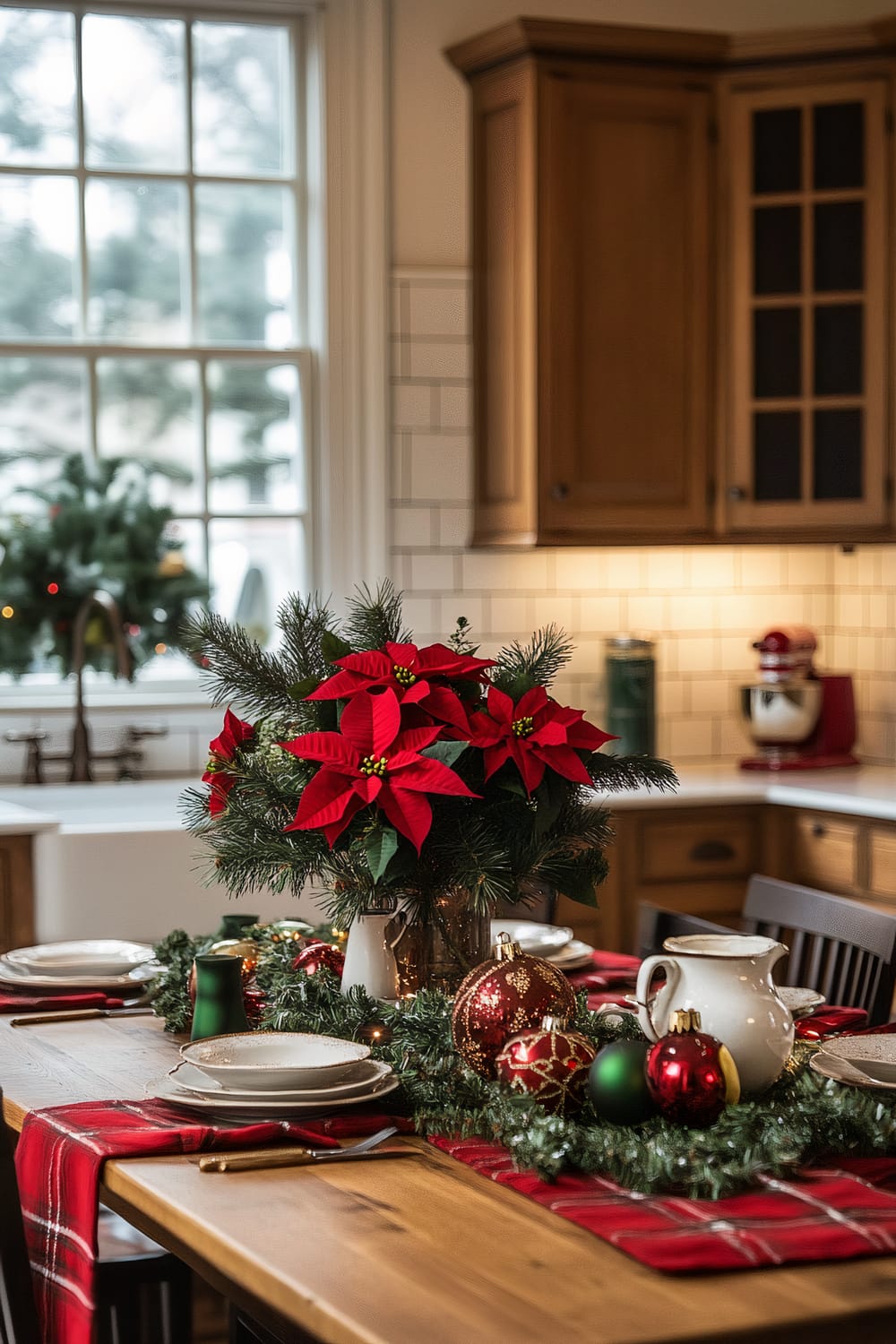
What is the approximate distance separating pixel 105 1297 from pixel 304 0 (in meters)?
3.11

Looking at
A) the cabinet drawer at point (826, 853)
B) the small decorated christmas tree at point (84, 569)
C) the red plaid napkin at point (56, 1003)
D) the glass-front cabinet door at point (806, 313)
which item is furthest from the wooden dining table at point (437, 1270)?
the glass-front cabinet door at point (806, 313)

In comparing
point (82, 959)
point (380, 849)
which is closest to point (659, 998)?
point (380, 849)

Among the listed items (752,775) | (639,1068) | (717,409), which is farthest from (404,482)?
(639,1068)

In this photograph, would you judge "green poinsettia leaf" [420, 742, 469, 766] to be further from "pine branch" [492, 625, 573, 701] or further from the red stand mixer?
the red stand mixer

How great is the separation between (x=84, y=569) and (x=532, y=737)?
2.46 m

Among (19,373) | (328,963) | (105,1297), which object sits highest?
(19,373)

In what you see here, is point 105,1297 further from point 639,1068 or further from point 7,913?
point 7,913

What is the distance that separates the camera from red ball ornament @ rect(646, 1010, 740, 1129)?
1.36 m

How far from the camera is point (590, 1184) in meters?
1.30

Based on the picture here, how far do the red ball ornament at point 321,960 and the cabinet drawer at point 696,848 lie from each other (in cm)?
182

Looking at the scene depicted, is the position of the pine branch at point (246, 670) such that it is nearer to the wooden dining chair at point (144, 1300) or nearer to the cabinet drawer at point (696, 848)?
the wooden dining chair at point (144, 1300)

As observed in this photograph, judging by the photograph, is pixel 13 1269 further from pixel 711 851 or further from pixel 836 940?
pixel 711 851

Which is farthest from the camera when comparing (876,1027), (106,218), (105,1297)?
(106,218)

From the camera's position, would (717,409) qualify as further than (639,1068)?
Yes
